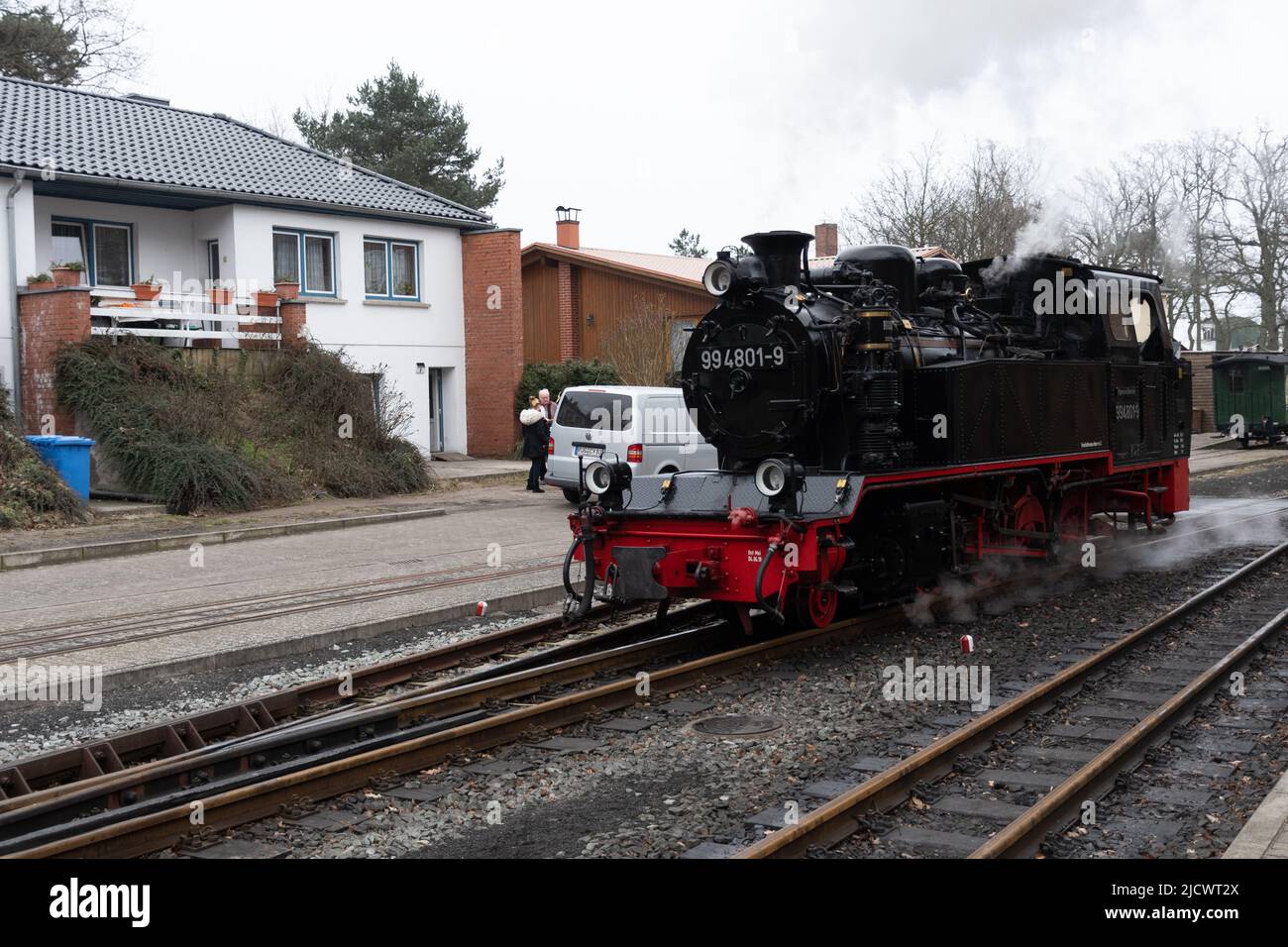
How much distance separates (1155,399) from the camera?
13.5 meters

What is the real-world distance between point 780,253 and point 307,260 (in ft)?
52.1

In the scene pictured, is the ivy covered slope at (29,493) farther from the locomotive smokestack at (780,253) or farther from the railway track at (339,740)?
the locomotive smokestack at (780,253)

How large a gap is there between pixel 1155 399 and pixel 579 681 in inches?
328

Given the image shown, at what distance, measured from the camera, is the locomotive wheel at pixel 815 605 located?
9250mm

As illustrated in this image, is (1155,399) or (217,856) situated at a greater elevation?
(1155,399)

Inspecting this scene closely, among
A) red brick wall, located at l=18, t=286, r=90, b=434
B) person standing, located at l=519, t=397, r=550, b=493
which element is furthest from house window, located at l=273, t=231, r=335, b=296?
person standing, located at l=519, t=397, r=550, b=493

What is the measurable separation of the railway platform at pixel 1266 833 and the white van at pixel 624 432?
11.8m

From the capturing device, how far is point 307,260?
2342 cm

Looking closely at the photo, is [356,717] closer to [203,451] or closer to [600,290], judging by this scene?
[203,451]

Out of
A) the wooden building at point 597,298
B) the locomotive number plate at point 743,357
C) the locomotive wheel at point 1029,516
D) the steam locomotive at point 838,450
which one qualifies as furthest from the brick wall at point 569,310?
the locomotive number plate at point 743,357

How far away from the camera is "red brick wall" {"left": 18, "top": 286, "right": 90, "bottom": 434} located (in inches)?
700

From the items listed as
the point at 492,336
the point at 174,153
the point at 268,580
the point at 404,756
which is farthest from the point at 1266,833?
the point at 174,153

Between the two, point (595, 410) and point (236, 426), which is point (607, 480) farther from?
point (236, 426)
